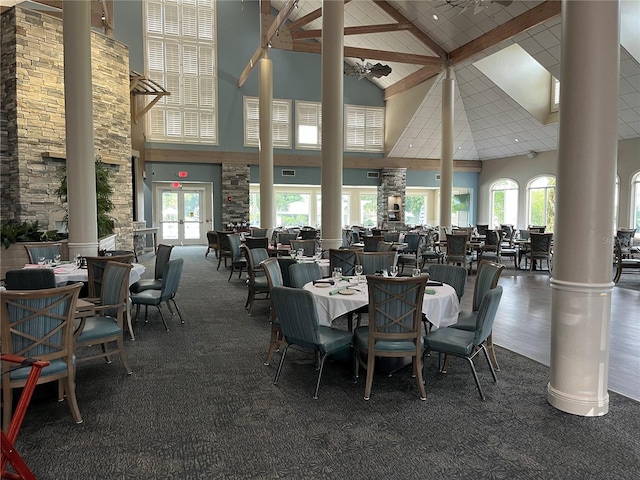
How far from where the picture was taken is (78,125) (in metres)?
6.39

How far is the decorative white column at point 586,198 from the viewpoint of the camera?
3.09m

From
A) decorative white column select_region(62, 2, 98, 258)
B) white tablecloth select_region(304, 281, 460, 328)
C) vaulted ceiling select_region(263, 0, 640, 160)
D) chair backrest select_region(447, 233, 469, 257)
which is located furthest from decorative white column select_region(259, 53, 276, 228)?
white tablecloth select_region(304, 281, 460, 328)

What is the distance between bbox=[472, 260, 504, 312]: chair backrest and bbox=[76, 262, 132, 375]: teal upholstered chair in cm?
324

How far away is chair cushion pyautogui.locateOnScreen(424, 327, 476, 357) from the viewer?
11.2 feet

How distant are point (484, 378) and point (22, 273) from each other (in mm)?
4346


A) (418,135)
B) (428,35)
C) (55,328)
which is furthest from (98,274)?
(418,135)

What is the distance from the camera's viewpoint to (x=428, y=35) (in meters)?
12.9

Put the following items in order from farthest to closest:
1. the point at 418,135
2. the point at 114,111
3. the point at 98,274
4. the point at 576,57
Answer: the point at 418,135
the point at 114,111
the point at 98,274
the point at 576,57

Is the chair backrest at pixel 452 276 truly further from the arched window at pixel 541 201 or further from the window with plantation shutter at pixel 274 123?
the arched window at pixel 541 201

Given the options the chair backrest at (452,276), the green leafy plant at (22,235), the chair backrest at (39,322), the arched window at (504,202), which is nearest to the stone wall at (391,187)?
the arched window at (504,202)

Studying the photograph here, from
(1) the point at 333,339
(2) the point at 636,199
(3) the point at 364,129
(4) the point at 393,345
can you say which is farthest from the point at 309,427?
(3) the point at 364,129

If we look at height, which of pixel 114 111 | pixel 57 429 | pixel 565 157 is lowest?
pixel 57 429

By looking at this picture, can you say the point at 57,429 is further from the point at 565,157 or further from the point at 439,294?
the point at 565,157

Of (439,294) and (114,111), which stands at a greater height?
(114,111)
